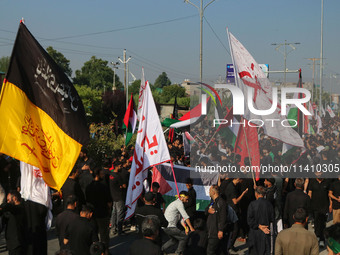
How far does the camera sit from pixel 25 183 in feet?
25.3

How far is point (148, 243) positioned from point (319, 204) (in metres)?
6.21

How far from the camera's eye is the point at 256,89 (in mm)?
11273

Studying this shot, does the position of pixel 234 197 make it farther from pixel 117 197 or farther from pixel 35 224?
pixel 35 224

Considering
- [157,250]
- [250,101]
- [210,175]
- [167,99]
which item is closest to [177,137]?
[210,175]

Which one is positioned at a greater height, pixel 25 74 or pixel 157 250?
pixel 25 74

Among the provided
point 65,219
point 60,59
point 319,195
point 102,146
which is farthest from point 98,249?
point 60,59

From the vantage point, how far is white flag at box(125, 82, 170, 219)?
9773 mm

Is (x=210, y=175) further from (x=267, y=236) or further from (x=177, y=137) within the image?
(x=177, y=137)

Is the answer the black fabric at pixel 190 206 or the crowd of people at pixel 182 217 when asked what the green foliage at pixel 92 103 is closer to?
the crowd of people at pixel 182 217

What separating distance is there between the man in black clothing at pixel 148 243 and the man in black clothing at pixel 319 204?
6.06 m

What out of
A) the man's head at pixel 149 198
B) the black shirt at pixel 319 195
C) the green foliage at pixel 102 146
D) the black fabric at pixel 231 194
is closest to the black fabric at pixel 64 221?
the man's head at pixel 149 198

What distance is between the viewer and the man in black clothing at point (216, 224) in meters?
8.49

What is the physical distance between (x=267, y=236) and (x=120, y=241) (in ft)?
11.4

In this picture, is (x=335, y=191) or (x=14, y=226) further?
(x=335, y=191)
